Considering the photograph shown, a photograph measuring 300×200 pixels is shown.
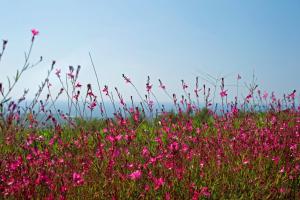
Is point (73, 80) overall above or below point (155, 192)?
above

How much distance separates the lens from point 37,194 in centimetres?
352

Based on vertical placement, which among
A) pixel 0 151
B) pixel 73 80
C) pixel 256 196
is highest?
pixel 73 80

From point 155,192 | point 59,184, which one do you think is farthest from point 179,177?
point 59,184


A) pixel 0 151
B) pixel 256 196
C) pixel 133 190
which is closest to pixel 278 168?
pixel 256 196

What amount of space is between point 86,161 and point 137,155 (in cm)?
67

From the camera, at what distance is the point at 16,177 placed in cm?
367

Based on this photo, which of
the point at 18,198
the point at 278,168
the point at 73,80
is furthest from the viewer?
the point at 73,80

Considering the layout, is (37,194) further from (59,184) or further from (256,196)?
(256,196)

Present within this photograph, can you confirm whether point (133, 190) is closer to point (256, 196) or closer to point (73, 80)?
point (256, 196)

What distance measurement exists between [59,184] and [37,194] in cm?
21

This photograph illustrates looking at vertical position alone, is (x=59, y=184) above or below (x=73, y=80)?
below

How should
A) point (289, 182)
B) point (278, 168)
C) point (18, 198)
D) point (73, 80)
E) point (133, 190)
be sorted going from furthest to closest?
point (73, 80) → point (278, 168) → point (289, 182) → point (133, 190) → point (18, 198)

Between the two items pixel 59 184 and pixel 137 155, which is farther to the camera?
pixel 137 155

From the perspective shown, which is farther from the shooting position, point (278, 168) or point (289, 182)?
point (278, 168)
